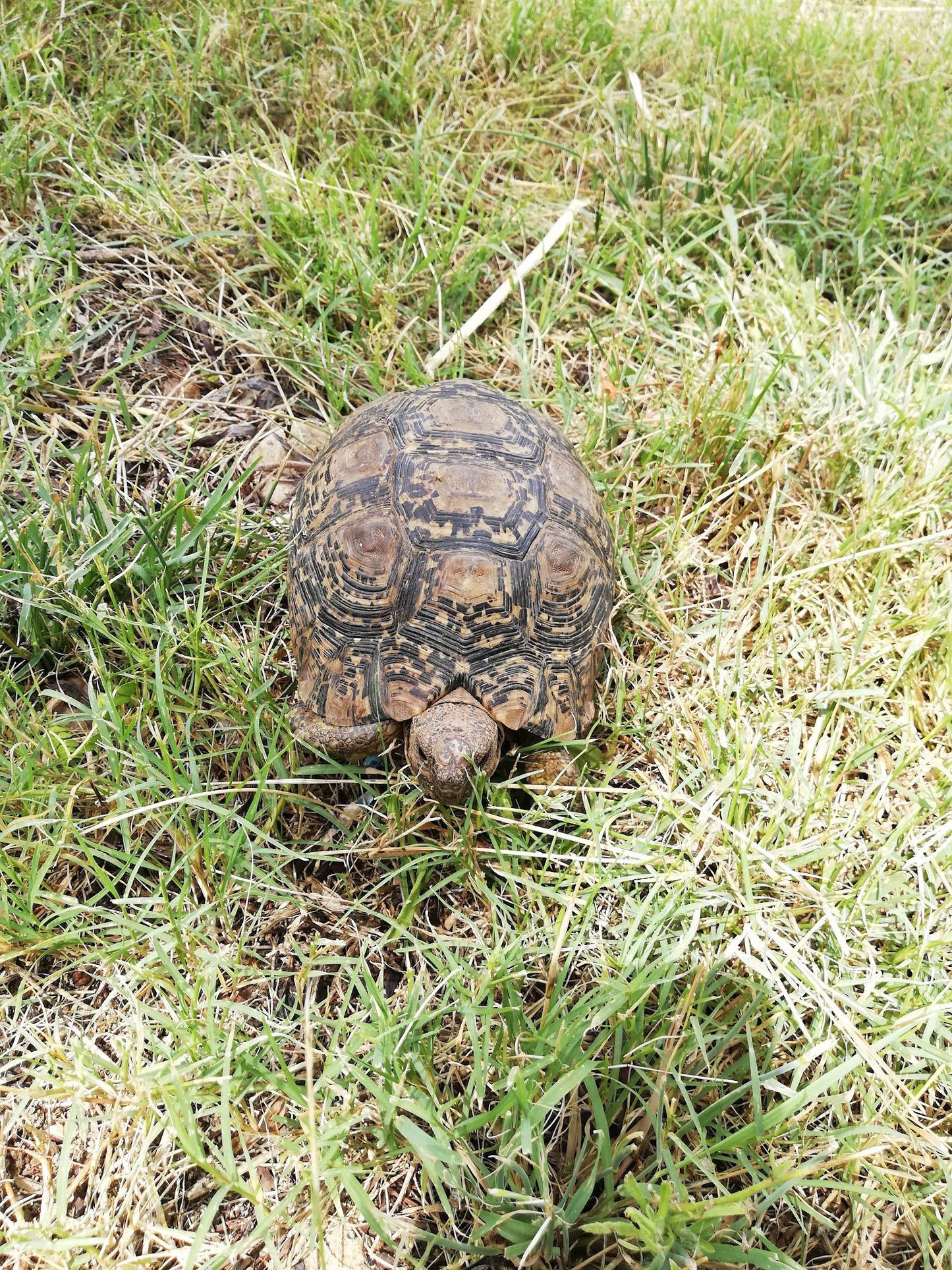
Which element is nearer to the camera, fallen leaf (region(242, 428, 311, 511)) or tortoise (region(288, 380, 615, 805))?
tortoise (region(288, 380, 615, 805))

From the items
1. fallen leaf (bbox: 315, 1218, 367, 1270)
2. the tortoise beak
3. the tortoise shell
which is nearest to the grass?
fallen leaf (bbox: 315, 1218, 367, 1270)

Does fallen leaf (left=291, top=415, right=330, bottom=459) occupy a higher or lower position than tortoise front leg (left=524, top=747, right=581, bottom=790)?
higher

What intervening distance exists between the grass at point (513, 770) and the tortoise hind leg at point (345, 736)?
7cm

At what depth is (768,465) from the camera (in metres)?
3.08

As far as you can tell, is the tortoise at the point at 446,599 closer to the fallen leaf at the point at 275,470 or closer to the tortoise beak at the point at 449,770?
the tortoise beak at the point at 449,770

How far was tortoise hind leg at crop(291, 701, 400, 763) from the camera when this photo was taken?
2355 millimetres

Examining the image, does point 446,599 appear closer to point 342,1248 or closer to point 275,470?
point 275,470

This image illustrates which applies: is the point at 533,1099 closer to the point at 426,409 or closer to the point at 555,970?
the point at 555,970

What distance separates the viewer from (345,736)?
7.73 feet

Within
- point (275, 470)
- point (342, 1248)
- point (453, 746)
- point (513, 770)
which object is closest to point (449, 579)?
point (453, 746)

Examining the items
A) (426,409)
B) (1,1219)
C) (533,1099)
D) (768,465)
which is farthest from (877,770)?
(1,1219)

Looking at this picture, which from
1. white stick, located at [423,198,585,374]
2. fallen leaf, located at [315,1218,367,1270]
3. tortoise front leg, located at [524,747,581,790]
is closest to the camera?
fallen leaf, located at [315,1218,367,1270]

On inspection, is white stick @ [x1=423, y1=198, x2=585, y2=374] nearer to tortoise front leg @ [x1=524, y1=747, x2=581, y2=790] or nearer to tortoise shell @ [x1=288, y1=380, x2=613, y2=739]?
tortoise shell @ [x1=288, y1=380, x2=613, y2=739]

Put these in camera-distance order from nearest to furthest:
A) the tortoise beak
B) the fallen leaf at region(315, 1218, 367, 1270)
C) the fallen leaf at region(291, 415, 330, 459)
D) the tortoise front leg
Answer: the fallen leaf at region(315, 1218, 367, 1270), the tortoise beak, the tortoise front leg, the fallen leaf at region(291, 415, 330, 459)
